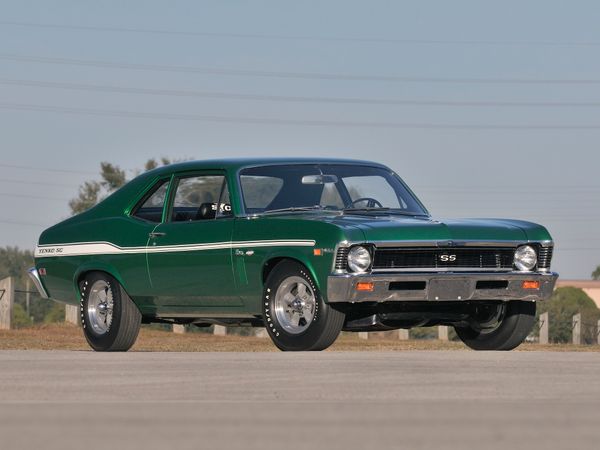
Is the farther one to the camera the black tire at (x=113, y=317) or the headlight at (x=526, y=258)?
the black tire at (x=113, y=317)

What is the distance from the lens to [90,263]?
49.8 ft

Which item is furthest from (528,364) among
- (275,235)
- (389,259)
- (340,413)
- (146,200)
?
(146,200)

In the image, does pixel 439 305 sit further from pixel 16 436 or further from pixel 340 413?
pixel 16 436

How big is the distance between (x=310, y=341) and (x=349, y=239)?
94 centimetres

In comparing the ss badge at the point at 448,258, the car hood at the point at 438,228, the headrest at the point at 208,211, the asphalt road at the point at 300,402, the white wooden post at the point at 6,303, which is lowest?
the white wooden post at the point at 6,303

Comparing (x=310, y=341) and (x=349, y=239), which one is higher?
(x=349, y=239)

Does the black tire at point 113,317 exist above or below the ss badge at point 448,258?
below

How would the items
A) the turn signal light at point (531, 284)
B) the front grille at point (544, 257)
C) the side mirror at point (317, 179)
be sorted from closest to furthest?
the turn signal light at point (531, 284) → the front grille at point (544, 257) → the side mirror at point (317, 179)

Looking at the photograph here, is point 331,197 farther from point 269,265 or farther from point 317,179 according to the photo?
point 269,265

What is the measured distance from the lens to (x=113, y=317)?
14.9 meters

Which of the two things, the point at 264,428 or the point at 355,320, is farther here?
the point at 355,320

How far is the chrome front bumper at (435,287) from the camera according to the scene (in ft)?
42.0

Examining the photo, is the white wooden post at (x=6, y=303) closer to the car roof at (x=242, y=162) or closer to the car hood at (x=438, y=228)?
the car roof at (x=242, y=162)

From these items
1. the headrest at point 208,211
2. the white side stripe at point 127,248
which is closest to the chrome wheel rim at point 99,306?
the white side stripe at point 127,248
